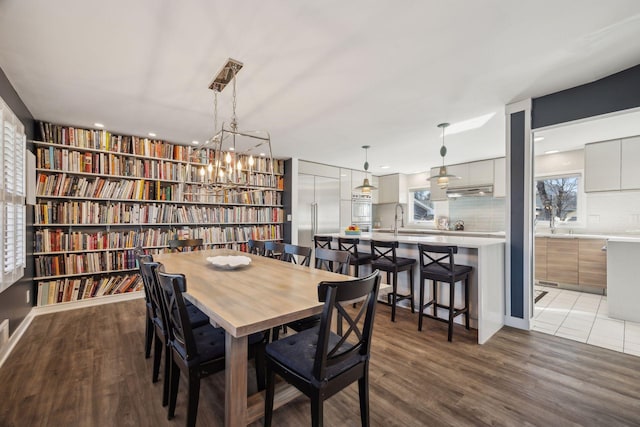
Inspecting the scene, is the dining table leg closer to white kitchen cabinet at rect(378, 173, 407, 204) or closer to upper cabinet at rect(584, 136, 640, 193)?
upper cabinet at rect(584, 136, 640, 193)

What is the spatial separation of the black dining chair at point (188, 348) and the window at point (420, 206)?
247 inches

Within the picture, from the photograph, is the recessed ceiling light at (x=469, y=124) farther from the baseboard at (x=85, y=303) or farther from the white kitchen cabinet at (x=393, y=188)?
the baseboard at (x=85, y=303)

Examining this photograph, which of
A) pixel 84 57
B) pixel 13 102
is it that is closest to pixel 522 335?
pixel 84 57

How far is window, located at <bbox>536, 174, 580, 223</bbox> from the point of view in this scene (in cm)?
477

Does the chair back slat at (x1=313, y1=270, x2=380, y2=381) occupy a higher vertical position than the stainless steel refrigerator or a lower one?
lower

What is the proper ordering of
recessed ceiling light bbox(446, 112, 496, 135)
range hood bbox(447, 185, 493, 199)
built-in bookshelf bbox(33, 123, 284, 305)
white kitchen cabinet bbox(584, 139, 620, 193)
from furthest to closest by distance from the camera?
range hood bbox(447, 185, 493, 199) → white kitchen cabinet bbox(584, 139, 620, 193) → built-in bookshelf bbox(33, 123, 284, 305) → recessed ceiling light bbox(446, 112, 496, 135)

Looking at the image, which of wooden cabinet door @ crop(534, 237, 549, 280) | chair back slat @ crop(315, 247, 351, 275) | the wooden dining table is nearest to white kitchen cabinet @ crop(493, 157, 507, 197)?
wooden cabinet door @ crop(534, 237, 549, 280)

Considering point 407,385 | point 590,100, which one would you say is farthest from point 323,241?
point 590,100

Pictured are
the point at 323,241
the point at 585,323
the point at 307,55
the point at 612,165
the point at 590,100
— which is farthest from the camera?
the point at 612,165

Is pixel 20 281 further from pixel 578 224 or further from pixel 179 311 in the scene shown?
pixel 578 224

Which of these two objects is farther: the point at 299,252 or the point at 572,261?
the point at 572,261

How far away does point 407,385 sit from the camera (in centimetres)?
191

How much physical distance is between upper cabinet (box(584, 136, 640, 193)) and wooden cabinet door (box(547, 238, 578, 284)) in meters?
0.88

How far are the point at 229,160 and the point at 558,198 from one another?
5.75 m
